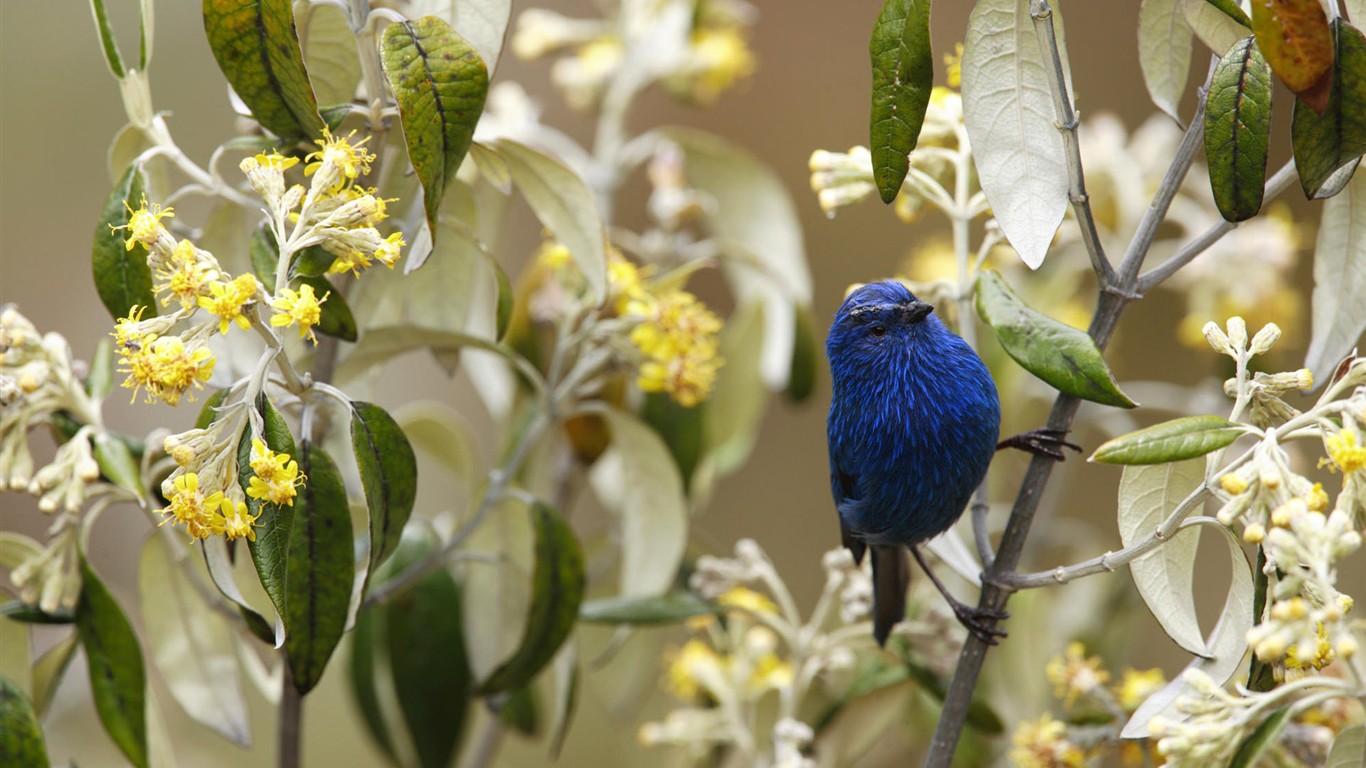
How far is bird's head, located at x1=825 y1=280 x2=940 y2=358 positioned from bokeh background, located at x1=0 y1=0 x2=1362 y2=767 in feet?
3.30

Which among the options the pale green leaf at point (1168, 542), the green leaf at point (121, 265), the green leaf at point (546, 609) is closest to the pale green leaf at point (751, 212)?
the green leaf at point (546, 609)

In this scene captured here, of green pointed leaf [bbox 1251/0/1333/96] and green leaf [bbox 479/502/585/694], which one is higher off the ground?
green pointed leaf [bbox 1251/0/1333/96]

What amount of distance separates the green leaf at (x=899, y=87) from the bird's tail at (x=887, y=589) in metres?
0.56

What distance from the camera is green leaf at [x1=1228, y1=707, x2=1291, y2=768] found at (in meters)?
0.85

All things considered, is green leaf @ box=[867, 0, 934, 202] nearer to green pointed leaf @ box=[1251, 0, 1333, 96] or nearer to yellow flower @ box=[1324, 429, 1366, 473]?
green pointed leaf @ box=[1251, 0, 1333, 96]

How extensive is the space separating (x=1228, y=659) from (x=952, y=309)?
495mm

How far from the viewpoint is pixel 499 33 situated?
1084mm

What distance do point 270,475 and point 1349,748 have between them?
921 millimetres

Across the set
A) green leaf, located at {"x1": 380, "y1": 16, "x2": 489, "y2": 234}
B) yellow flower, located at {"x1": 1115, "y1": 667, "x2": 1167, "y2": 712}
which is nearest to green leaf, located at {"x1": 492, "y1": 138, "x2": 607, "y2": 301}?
green leaf, located at {"x1": 380, "y1": 16, "x2": 489, "y2": 234}

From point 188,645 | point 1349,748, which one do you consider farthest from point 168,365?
point 1349,748

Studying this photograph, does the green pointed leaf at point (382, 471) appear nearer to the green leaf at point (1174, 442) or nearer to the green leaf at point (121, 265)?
the green leaf at point (121, 265)

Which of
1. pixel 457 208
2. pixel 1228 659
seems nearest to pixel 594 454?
pixel 457 208

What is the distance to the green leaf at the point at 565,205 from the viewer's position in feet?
3.98

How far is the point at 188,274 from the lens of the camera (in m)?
0.91
